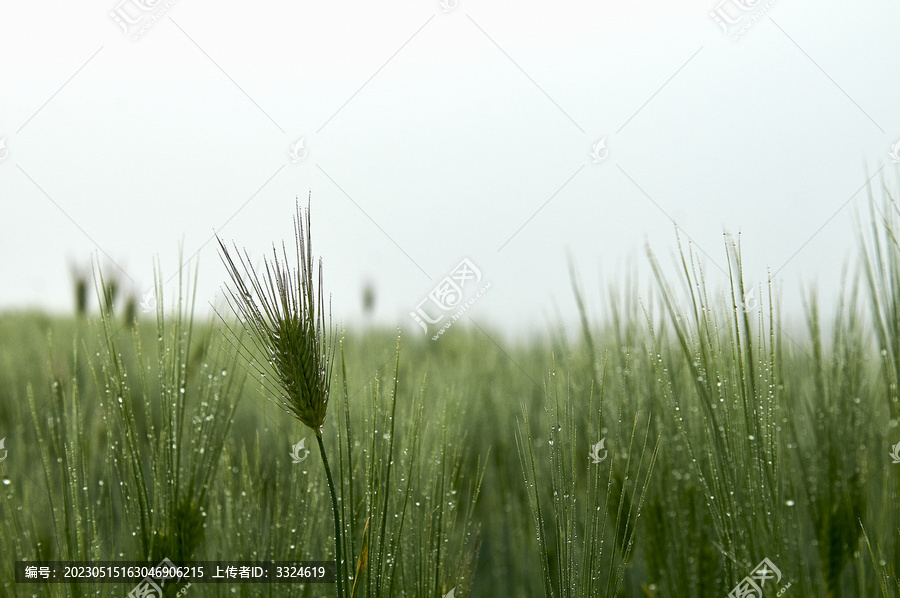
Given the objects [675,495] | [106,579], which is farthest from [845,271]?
[106,579]

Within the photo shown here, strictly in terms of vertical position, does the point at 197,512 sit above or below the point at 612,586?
above

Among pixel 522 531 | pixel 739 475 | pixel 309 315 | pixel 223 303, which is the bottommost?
pixel 522 531

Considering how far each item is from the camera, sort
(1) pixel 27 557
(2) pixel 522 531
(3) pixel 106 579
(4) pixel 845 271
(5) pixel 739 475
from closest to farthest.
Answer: (5) pixel 739 475 → (3) pixel 106 579 → (1) pixel 27 557 → (4) pixel 845 271 → (2) pixel 522 531

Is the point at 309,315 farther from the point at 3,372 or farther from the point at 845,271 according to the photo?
the point at 3,372

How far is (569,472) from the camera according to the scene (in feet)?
2.10

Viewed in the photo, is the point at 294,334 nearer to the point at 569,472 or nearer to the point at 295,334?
the point at 295,334

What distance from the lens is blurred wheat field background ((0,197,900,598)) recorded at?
668 mm

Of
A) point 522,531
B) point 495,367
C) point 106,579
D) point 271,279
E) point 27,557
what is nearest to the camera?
point 271,279

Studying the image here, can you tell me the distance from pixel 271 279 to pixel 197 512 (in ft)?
1.46

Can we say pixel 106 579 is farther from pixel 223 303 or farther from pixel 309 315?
pixel 309 315

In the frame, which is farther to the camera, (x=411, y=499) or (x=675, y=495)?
(x=675, y=495)

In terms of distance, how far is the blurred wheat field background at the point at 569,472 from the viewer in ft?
2.19

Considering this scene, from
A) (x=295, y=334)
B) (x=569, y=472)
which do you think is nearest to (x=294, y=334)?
(x=295, y=334)

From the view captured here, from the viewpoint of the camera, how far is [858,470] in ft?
3.30
